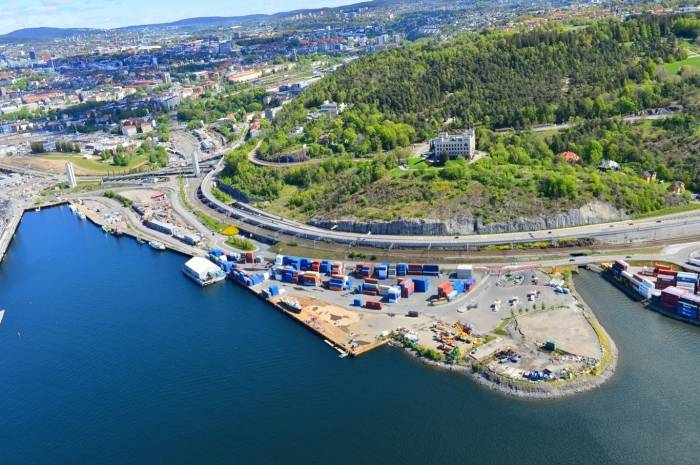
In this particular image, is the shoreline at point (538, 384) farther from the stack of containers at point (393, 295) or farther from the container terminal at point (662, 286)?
the stack of containers at point (393, 295)

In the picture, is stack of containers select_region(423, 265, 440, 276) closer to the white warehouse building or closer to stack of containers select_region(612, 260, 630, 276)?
stack of containers select_region(612, 260, 630, 276)

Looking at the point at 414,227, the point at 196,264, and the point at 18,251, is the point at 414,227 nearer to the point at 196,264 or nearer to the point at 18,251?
the point at 196,264

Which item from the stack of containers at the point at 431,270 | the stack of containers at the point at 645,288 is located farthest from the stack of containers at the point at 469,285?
the stack of containers at the point at 645,288

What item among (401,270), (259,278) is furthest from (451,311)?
(259,278)

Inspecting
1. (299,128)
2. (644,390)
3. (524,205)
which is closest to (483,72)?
(299,128)

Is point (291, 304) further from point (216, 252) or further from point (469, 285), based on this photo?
point (216, 252)
